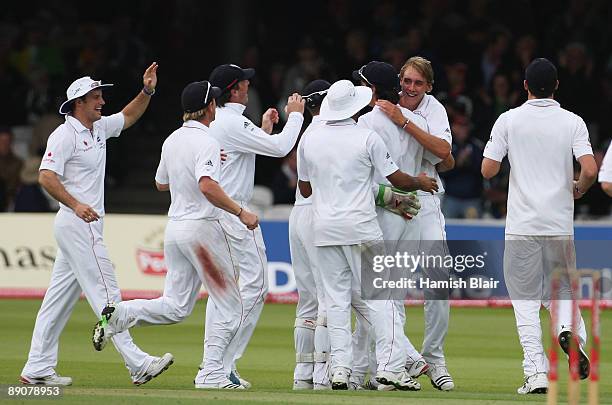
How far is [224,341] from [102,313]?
3.08 ft

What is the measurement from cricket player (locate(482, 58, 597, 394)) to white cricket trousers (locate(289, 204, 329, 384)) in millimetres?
1421

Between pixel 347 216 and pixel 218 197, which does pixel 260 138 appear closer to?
pixel 218 197

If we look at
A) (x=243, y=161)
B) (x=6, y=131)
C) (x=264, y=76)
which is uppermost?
(x=264, y=76)

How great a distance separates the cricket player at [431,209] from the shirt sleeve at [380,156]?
650mm

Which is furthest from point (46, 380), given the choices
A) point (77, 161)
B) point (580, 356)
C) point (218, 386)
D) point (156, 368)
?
point (580, 356)

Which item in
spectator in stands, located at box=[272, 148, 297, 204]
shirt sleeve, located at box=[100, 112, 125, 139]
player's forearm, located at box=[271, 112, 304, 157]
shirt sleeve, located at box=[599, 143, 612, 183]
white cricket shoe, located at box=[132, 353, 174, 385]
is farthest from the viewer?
spectator in stands, located at box=[272, 148, 297, 204]

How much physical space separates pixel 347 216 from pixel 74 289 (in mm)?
2289

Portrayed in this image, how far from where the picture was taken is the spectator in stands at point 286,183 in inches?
802

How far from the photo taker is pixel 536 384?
10344 mm

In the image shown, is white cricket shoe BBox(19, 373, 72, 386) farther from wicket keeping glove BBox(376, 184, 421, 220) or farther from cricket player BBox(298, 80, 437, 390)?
wicket keeping glove BBox(376, 184, 421, 220)

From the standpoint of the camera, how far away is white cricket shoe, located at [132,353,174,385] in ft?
35.1

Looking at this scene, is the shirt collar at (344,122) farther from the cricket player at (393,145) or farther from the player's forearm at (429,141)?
the player's forearm at (429,141)

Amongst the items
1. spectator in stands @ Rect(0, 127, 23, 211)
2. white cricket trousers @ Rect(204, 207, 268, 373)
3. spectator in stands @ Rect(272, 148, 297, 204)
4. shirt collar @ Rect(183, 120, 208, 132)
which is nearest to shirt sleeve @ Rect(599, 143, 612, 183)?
white cricket trousers @ Rect(204, 207, 268, 373)

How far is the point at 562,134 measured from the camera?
1048cm
